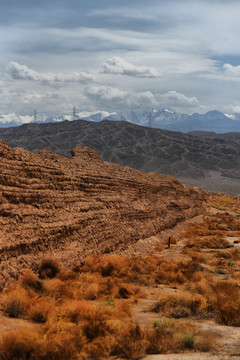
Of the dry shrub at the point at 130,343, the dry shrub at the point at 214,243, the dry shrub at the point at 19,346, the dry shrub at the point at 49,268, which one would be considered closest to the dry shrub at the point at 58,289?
the dry shrub at the point at 49,268

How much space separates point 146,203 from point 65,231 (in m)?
8.89

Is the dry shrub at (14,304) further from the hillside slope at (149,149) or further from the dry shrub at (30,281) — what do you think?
the hillside slope at (149,149)

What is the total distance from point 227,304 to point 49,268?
5.10 metres

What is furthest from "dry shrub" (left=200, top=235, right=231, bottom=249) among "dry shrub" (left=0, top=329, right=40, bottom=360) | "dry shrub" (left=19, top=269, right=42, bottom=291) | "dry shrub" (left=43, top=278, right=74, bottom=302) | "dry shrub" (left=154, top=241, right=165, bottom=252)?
"dry shrub" (left=0, top=329, right=40, bottom=360)

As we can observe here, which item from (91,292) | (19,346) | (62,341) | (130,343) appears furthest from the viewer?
(91,292)

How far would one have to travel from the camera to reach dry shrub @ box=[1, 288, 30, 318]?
6.95 metres

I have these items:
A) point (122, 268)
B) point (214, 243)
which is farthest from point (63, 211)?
point (214, 243)

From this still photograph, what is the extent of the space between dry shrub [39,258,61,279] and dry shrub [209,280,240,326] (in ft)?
14.9

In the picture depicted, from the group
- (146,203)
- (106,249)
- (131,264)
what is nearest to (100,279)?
(131,264)

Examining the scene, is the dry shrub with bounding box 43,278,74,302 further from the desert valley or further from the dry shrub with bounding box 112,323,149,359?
the dry shrub with bounding box 112,323,149,359

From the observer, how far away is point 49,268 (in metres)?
9.85

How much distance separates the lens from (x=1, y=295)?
7785 mm

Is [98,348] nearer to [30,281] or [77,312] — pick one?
[77,312]

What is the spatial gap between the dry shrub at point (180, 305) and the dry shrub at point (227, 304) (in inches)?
13.4
